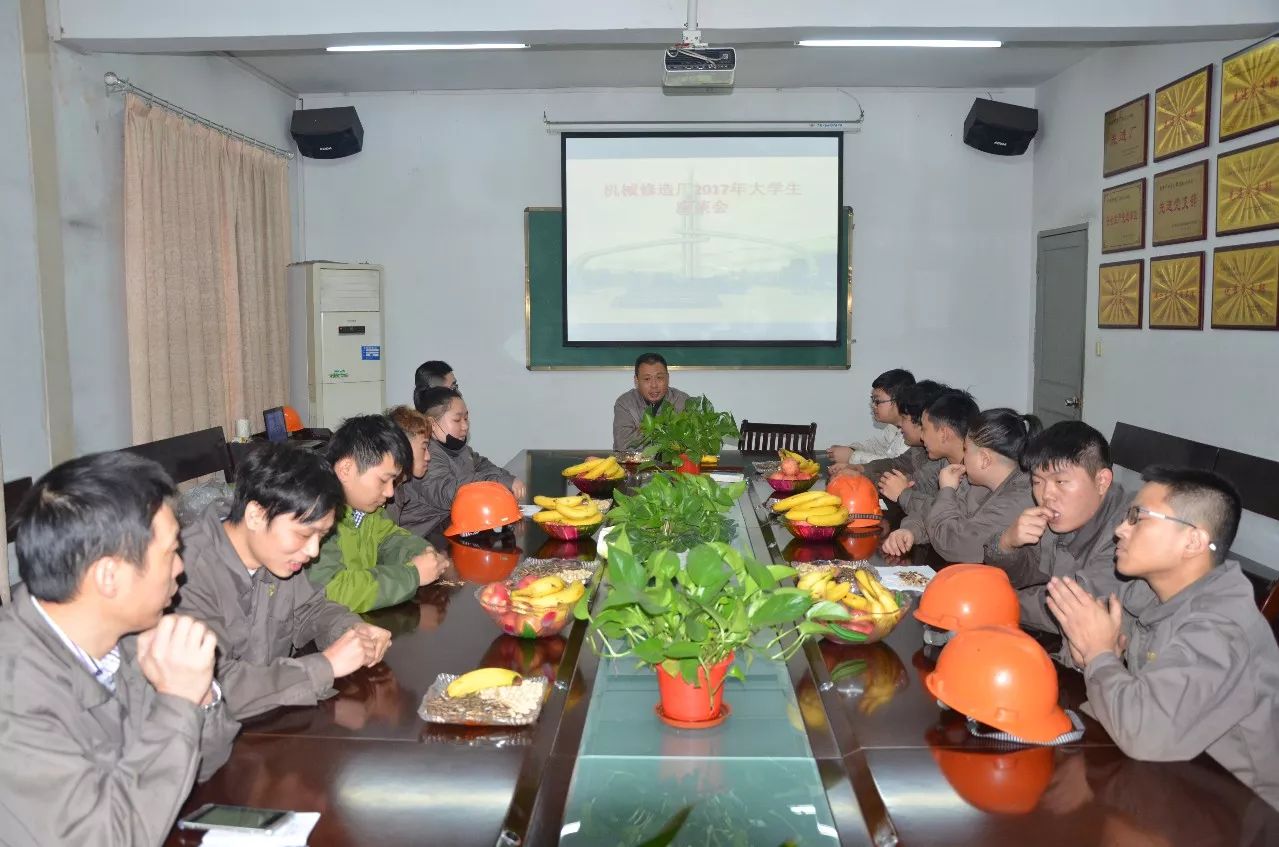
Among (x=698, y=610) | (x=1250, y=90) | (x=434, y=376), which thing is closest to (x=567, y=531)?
(x=698, y=610)

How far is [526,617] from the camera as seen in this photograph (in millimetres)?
2137

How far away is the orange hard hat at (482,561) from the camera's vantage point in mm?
2732

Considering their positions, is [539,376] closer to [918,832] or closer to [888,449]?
[888,449]

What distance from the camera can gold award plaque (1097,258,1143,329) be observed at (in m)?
5.45

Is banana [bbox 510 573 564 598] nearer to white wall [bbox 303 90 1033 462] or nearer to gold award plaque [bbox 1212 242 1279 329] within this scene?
gold award plaque [bbox 1212 242 1279 329]

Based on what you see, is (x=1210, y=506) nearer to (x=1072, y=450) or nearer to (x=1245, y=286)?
(x=1072, y=450)

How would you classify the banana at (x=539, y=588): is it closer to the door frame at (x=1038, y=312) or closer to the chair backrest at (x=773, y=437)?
the chair backrest at (x=773, y=437)

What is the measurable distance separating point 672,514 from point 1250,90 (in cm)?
340

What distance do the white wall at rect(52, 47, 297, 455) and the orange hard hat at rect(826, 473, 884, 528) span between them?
3.32m

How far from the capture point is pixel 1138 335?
5.45 meters

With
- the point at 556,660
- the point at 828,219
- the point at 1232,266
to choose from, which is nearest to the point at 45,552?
the point at 556,660

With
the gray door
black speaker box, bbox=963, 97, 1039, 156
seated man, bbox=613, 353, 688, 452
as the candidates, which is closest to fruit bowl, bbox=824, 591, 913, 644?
seated man, bbox=613, 353, 688, 452

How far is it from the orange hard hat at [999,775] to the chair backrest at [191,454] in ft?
10.1

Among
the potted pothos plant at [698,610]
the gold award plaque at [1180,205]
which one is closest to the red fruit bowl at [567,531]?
the potted pothos plant at [698,610]
